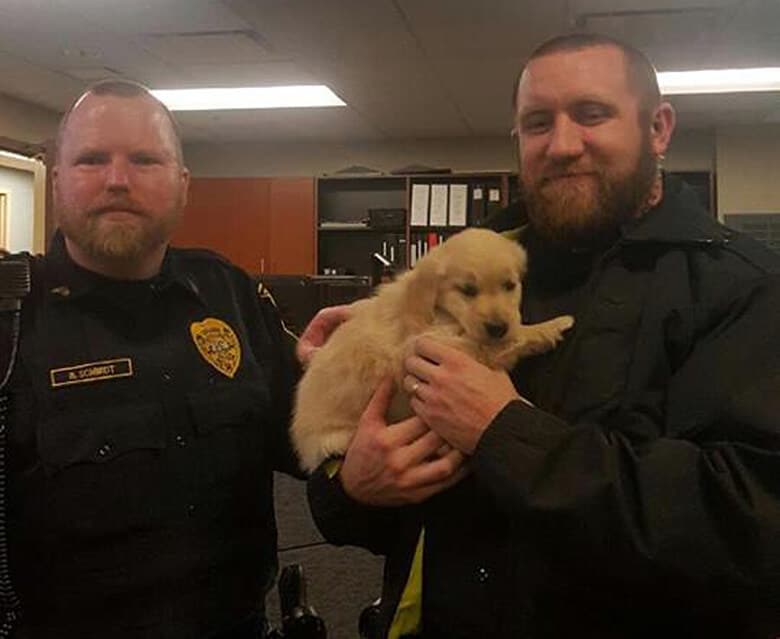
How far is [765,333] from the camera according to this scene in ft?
Result: 3.76

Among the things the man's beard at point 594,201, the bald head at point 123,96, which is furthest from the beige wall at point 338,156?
the man's beard at point 594,201

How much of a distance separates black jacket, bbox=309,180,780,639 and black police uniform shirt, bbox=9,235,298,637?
1.62 ft

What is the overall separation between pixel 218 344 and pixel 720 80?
6246 mm

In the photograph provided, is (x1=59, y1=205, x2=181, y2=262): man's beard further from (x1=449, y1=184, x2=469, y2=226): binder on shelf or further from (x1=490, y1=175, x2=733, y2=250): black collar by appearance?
(x1=449, y1=184, x2=469, y2=226): binder on shelf

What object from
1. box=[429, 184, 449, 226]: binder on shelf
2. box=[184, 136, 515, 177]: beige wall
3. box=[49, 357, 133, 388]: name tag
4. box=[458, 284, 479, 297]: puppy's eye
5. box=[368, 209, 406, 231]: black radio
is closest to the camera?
box=[458, 284, 479, 297]: puppy's eye

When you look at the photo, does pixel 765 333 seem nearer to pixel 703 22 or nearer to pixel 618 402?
pixel 618 402

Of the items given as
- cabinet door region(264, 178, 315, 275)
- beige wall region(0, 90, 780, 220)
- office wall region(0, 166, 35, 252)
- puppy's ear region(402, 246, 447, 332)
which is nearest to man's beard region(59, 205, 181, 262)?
puppy's ear region(402, 246, 447, 332)

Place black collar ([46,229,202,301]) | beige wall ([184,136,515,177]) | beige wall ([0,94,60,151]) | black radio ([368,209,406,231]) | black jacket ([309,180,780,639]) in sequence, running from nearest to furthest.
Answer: black jacket ([309,180,780,639]), black collar ([46,229,202,301]), beige wall ([0,94,60,151]), black radio ([368,209,406,231]), beige wall ([184,136,515,177])

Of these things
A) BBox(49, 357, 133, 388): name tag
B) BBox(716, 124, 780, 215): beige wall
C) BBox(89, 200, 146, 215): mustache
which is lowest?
BBox(49, 357, 133, 388): name tag

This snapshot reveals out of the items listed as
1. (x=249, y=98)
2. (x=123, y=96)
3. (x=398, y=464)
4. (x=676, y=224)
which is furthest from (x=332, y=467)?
(x=249, y=98)

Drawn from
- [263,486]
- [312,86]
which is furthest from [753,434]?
[312,86]

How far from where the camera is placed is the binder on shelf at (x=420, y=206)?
8172 millimetres

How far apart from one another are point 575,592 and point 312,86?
255 inches

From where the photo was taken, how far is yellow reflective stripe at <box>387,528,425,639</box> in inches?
53.5
